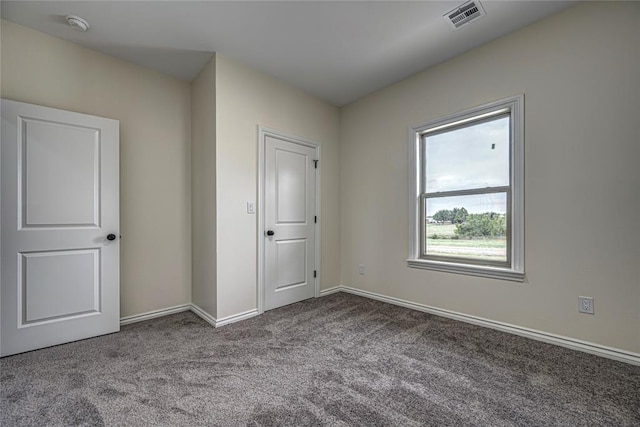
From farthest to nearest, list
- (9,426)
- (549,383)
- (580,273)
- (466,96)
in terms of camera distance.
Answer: (466,96) < (580,273) < (549,383) < (9,426)

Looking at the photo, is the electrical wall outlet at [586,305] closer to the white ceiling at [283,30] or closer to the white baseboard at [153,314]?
the white ceiling at [283,30]

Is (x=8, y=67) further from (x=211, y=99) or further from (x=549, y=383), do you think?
(x=549, y=383)

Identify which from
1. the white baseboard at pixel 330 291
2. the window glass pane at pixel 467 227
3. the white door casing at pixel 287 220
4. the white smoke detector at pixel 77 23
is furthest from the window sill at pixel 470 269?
the white smoke detector at pixel 77 23

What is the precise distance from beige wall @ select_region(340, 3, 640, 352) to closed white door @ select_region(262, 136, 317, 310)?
4.90 ft

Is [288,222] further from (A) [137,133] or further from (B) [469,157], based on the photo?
(B) [469,157]

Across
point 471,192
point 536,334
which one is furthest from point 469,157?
point 536,334

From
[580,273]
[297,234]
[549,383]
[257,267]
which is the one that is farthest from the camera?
[297,234]

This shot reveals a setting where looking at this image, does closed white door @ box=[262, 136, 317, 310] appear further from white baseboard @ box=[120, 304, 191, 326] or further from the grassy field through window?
the grassy field through window

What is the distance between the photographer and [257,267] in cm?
296

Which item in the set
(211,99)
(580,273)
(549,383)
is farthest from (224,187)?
(580,273)

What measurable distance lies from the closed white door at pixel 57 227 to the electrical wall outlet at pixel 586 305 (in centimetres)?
389

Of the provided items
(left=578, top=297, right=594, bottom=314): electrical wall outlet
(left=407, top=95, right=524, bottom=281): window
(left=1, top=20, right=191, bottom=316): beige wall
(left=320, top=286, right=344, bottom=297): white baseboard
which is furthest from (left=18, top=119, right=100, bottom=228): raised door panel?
(left=578, top=297, right=594, bottom=314): electrical wall outlet

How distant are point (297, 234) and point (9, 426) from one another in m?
2.53

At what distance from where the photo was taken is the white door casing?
9.97ft
